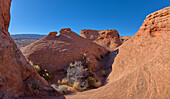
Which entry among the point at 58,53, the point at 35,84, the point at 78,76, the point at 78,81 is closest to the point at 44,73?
the point at 58,53

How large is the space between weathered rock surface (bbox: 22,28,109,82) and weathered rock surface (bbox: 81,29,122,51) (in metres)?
11.9

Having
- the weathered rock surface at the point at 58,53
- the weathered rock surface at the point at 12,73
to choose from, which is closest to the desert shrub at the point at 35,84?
the weathered rock surface at the point at 12,73

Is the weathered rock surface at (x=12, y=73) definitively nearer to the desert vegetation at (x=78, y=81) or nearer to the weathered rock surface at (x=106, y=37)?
the desert vegetation at (x=78, y=81)

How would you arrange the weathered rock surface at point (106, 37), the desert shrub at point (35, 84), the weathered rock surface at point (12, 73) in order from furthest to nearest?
the weathered rock surface at point (106, 37), the desert shrub at point (35, 84), the weathered rock surface at point (12, 73)

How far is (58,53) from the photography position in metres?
9.55

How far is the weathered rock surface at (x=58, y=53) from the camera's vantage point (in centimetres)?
827

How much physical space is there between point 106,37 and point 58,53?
19170 millimetres

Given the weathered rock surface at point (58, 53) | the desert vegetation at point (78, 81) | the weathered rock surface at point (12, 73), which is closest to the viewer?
Answer: the weathered rock surface at point (12, 73)

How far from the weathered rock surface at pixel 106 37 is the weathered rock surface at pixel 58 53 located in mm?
11865

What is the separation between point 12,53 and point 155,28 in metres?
9.41

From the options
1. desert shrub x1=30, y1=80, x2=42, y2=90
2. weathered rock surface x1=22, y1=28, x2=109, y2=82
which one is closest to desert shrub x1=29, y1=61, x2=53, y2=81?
weathered rock surface x1=22, y1=28, x2=109, y2=82

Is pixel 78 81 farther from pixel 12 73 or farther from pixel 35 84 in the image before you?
pixel 12 73

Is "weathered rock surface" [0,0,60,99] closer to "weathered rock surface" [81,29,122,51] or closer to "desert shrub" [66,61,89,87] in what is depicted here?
"desert shrub" [66,61,89,87]

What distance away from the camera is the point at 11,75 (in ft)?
12.0
